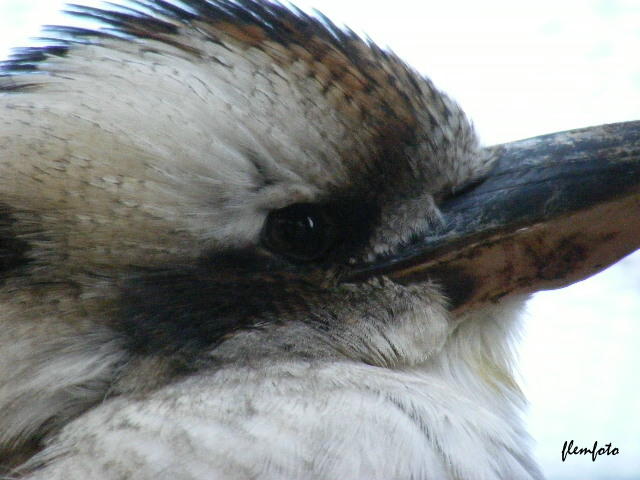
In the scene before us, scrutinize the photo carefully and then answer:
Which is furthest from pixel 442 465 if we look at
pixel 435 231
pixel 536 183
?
pixel 536 183

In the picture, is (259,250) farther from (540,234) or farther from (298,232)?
(540,234)

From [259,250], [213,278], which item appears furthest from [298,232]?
[213,278]

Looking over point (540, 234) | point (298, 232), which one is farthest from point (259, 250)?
point (540, 234)

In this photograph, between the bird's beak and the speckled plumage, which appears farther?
the bird's beak

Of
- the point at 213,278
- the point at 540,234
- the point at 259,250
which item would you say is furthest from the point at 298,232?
the point at 540,234

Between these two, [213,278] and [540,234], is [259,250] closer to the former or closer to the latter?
[213,278]
